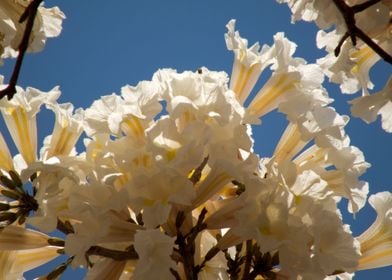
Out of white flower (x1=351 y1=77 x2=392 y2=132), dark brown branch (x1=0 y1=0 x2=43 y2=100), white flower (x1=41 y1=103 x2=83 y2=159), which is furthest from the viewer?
white flower (x1=41 y1=103 x2=83 y2=159)

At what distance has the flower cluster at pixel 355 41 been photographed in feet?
4.11

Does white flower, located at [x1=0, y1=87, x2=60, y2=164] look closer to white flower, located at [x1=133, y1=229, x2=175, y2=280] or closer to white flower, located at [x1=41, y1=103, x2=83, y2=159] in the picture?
white flower, located at [x1=41, y1=103, x2=83, y2=159]

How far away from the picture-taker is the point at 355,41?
3.98 feet

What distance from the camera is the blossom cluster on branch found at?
4.69 feet

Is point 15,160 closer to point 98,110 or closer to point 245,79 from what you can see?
point 98,110

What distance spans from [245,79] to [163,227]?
0.52 m

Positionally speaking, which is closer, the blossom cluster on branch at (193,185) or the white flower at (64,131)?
the blossom cluster on branch at (193,185)

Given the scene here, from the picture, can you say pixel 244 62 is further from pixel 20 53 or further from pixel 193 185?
pixel 20 53

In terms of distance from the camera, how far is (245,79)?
180cm

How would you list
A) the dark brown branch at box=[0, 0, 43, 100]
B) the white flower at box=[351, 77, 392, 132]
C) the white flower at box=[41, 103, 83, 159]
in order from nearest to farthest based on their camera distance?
the dark brown branch at box=[0, 0, 43, 100] < the white flower at box=[351, 77, 392, 132] < the white flower at box=[41, 103, 83, 159]

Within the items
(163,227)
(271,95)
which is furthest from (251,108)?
(163,227)

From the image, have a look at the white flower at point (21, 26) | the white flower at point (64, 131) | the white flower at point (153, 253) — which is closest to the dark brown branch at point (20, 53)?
the white flower at point (21, 26)

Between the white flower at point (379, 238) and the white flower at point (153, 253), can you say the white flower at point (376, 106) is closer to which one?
the white flower at point (379, 238)

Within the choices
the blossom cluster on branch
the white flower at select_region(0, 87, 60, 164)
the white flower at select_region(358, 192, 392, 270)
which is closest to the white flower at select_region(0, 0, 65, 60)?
the blossom cluster on branch
